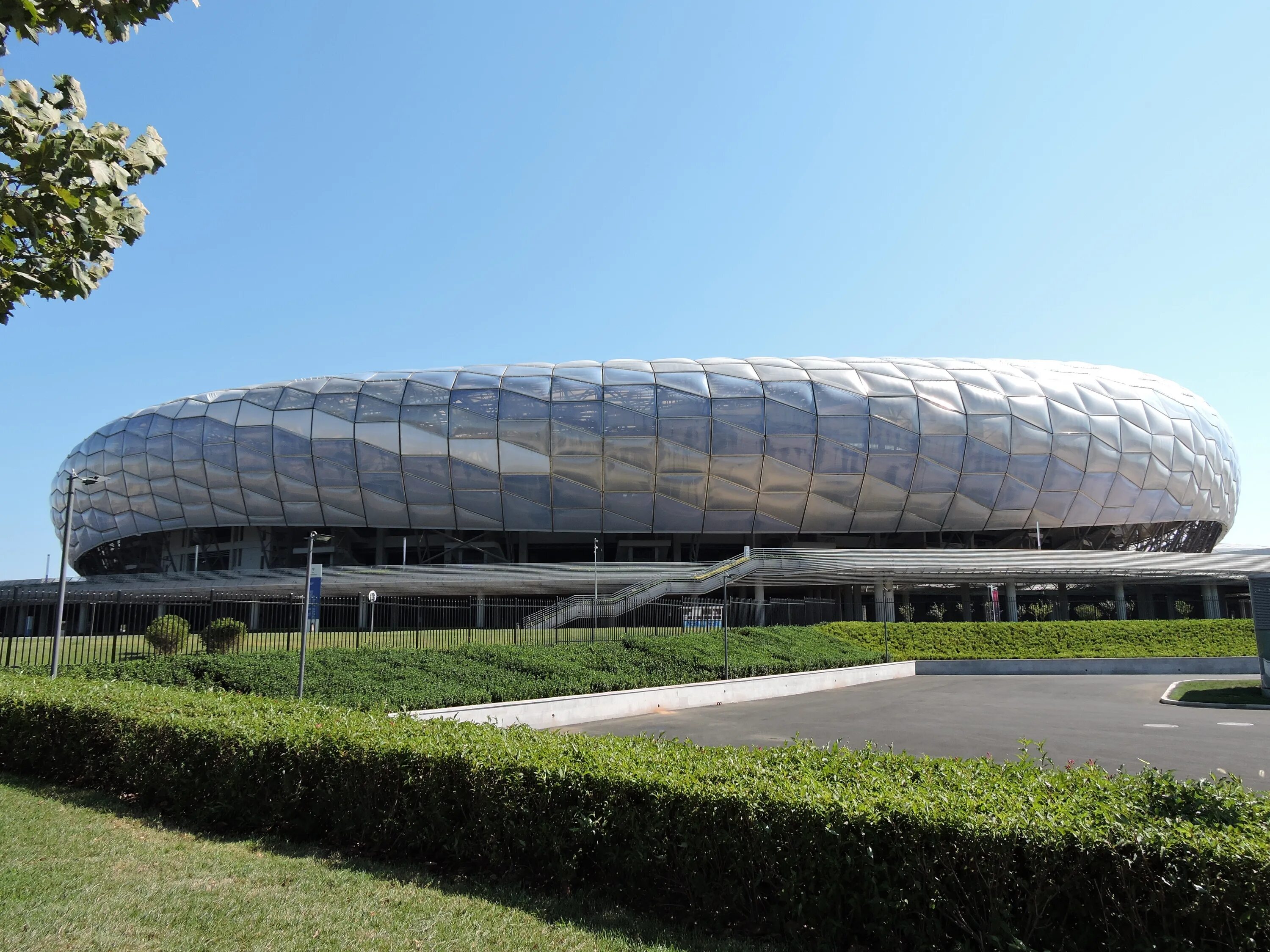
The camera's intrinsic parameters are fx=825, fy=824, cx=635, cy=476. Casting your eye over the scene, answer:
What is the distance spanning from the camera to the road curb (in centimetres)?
2045

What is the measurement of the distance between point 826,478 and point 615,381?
16.0 m

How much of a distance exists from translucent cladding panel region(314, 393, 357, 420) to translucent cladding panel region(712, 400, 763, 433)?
24.8 meters

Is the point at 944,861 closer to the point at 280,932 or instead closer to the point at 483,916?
the point at 483,916

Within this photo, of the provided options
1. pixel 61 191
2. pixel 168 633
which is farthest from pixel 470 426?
pixel 61 191

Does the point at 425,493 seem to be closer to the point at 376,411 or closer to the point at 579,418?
the point at 376,411

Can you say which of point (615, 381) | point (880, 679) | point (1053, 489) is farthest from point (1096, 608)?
point (615, 381)

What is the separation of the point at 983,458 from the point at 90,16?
196 feet

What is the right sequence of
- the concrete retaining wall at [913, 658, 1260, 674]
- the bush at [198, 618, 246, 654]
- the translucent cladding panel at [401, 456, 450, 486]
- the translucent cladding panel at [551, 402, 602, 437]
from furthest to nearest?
1. the translucent cladding panel at [401, 456, 450, 486]
2. the translucent cladding panel at [551, 402, 602, 437]
3. the concrete retaining wall at [913, 658, 1260, 674]
4. the bush at [198, 618, 246, 654]

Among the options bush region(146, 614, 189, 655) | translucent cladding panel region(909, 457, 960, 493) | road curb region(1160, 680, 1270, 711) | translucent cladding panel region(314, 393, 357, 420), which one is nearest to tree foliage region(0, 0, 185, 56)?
bush region(146, 614, 189, 655)

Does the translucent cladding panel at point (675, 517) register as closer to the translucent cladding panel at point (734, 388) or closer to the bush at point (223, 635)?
the translucent cladding panel at point (734, 388)

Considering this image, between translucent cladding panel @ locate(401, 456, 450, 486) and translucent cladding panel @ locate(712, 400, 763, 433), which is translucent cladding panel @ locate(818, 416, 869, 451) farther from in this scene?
translucent cladding panel @ locate(401, 456, 450, 486)

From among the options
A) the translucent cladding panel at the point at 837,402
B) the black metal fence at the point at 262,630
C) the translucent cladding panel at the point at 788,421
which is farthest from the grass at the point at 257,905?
the translucent cladding panel at the point at 837,402

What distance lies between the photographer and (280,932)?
518cm

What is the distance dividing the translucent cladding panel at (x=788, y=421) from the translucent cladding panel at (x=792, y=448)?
333 mm
